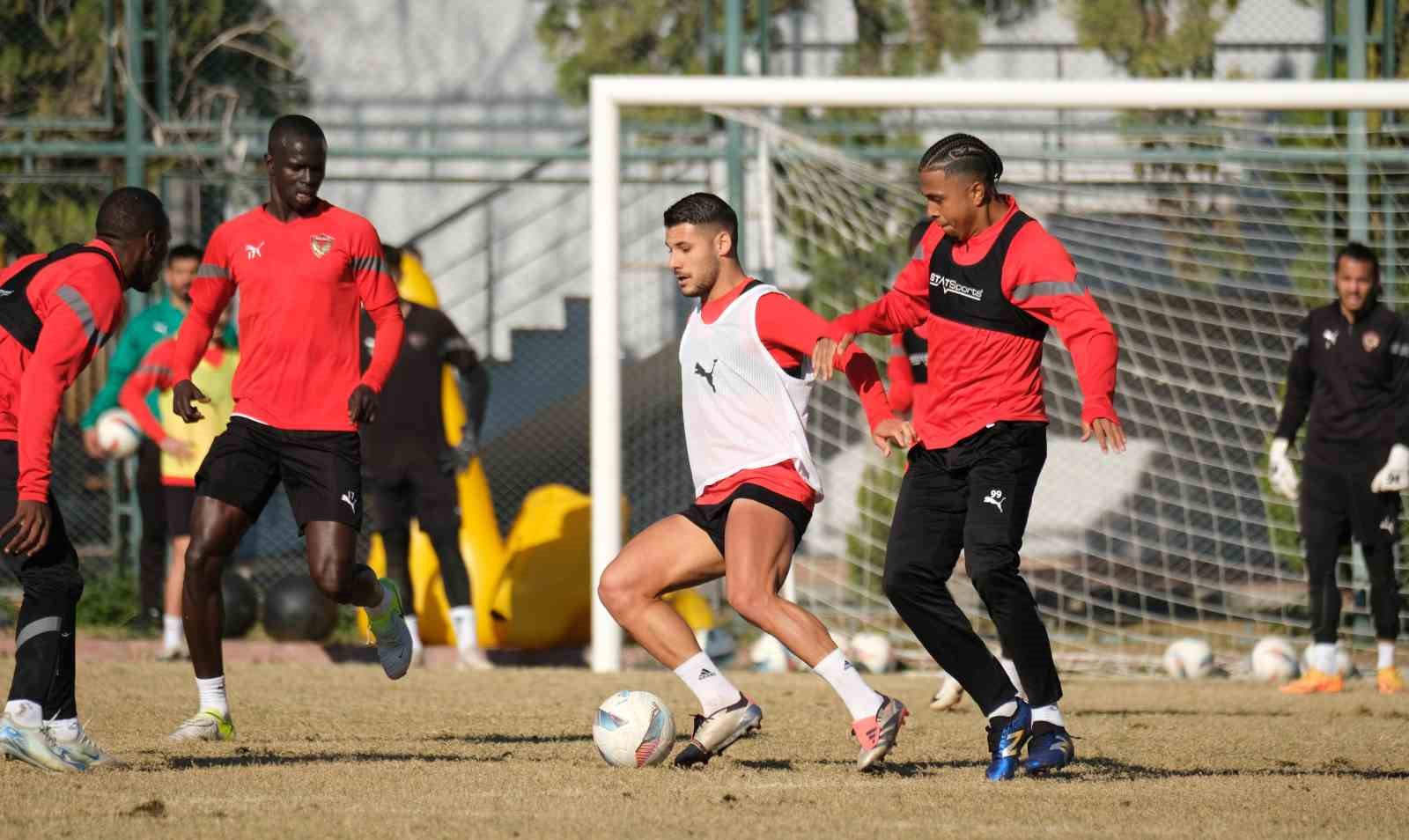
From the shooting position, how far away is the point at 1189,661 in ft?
37.6

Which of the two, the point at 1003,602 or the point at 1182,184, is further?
the point at 1182,184

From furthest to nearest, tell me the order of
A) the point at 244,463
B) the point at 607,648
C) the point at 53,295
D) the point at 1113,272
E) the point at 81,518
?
the point at 81,518, the point at 1113,272, the point at 607,648, the point at 244,463, the point at 53,295

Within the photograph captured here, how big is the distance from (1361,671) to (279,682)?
259 inches

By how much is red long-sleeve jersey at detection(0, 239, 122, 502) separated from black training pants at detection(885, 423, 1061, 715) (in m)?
2.75

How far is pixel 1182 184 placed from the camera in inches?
539

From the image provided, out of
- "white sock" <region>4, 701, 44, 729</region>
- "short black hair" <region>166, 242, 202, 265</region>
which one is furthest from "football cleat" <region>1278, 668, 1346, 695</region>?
"white sock" <region>4, 701, 44, 729</region>

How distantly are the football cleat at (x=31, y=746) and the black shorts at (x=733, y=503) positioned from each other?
7.27ft

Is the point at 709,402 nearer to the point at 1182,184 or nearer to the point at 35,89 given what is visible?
the point at 1182,184

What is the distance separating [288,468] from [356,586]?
20.1 inches

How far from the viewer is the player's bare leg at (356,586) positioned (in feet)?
23.2

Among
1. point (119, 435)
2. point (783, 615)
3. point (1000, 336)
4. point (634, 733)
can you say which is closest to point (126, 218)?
point (634, 733)

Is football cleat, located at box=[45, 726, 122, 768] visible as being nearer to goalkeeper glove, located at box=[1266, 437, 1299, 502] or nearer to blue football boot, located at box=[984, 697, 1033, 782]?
blue football boot, located at box=[984, 697, 1033, 782]

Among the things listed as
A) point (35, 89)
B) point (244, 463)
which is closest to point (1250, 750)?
point (244, 463)

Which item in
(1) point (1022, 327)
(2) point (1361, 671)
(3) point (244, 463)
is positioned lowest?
(2) point (1361, 671)
